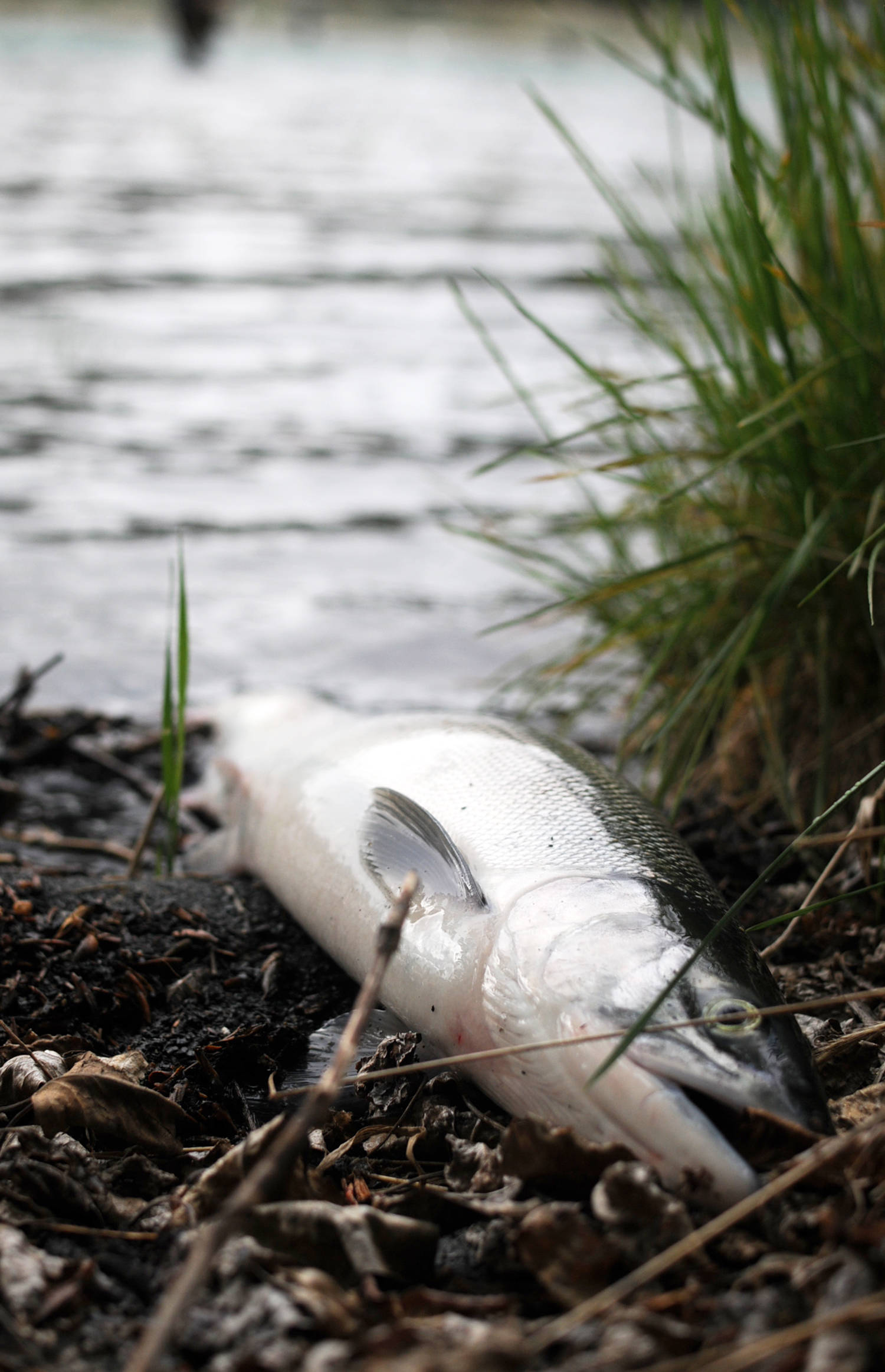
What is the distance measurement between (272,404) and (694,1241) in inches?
287

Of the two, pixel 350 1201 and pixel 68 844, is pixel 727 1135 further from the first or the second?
pixel 68 844

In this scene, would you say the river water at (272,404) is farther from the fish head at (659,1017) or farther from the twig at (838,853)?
the fish head at (659,1017)

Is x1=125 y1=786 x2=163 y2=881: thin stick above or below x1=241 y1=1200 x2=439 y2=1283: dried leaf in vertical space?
below

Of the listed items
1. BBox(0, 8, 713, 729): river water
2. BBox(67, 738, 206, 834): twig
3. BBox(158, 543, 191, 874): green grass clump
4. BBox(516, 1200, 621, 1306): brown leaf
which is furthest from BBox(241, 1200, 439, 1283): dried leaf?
BBox(0, 8, 713, 729): river water

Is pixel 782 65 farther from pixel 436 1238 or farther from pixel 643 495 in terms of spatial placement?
pixel 436 1238

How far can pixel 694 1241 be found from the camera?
5.21ft

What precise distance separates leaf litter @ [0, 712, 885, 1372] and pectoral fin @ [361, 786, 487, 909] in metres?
0.31

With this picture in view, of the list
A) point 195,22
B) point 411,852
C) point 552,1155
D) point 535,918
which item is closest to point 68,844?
point 411,852

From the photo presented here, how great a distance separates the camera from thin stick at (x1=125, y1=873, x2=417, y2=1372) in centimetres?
121

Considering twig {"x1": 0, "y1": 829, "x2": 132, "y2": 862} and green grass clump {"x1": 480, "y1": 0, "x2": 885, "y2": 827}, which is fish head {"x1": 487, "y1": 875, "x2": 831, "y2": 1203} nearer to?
green grass clump {"x1": 480, "y1": 0, "x2": 885, "y2": 827}

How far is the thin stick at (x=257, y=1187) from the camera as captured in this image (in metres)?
1.21

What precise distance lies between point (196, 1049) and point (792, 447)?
6.78 feet

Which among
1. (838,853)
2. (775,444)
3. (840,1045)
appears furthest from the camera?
(775,444)

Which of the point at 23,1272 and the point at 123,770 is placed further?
the point at 123,770
